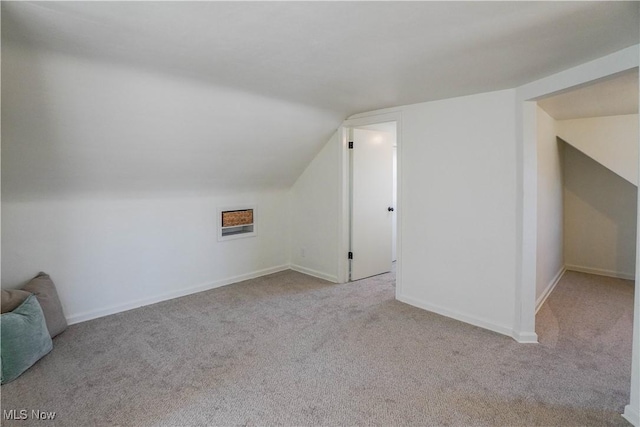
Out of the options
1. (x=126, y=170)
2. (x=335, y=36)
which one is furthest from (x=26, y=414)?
(x=335, y=36)

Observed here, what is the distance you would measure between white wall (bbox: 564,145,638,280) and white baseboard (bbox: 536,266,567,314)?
388 millimetres

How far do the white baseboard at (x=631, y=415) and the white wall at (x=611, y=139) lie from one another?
3078 mm

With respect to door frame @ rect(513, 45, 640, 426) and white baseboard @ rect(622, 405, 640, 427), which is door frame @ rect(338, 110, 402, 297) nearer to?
door frame @ rect(513, 45, 640, 426)

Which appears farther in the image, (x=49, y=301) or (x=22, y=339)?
(x=49, y=301)

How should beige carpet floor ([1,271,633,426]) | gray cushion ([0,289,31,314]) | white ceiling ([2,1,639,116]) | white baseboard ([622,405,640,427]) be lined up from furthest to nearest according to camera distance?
1. gray cushion ([0,289,31,314])
2. beige carpet floor ([1,271,633,426])
3. white baseboard ([622,405,640,427])
4. white ceiling ([2,1,639,116])

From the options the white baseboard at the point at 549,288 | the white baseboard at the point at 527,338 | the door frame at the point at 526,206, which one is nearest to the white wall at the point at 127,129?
the door frame at the point at 526,206

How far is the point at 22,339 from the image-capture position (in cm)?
217

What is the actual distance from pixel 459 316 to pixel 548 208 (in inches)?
69.4

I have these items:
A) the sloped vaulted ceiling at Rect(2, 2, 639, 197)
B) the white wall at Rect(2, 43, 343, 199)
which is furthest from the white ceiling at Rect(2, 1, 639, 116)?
the white wall at Rect(2, 43, 343, 199)

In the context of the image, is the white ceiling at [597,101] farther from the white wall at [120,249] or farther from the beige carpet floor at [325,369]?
the white wall at [120,249]

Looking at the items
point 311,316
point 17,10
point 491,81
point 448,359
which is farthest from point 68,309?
point 491,81

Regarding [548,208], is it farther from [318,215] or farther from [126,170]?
[126,170]

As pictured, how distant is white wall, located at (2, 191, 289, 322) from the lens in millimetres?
2771

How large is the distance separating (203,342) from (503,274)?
249cm
